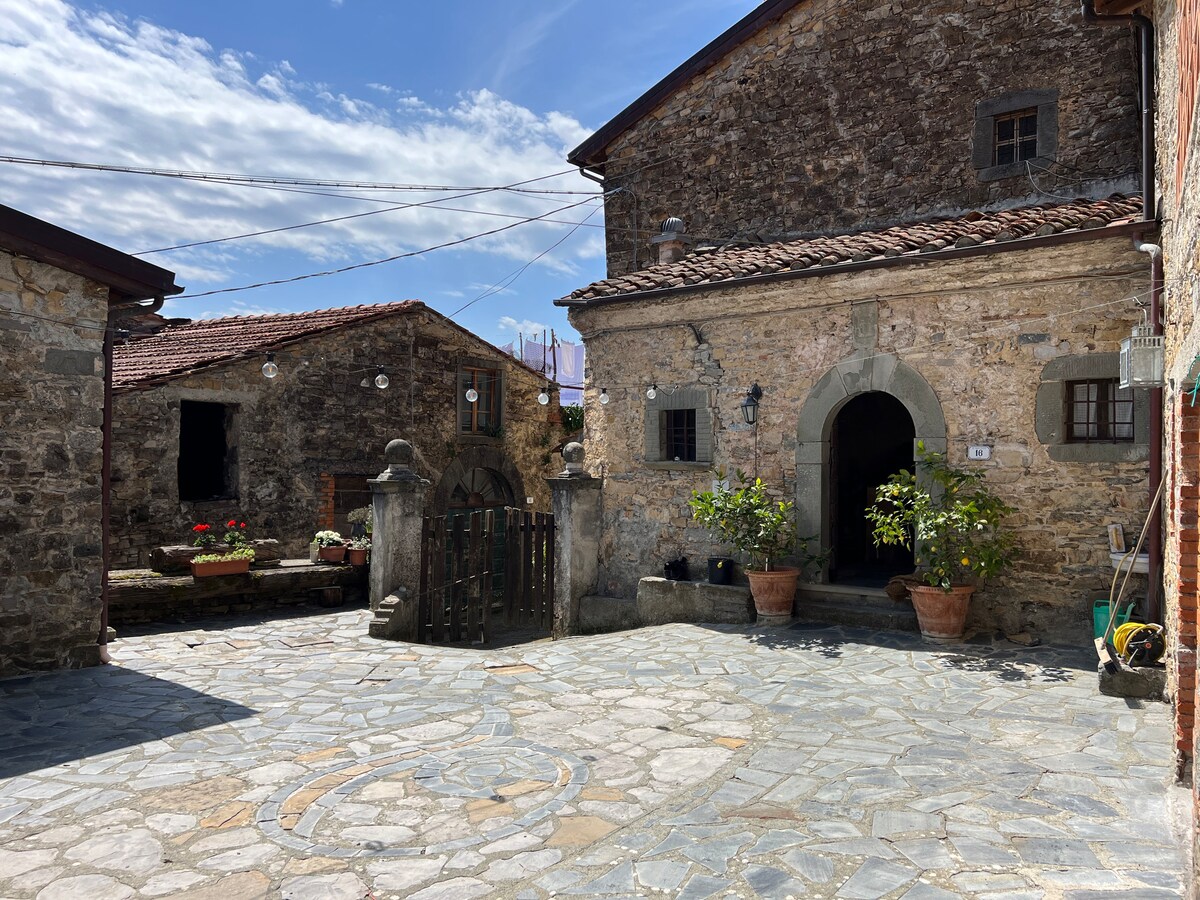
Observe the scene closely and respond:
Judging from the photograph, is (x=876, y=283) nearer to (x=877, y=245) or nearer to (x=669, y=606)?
(x=877, y=245)

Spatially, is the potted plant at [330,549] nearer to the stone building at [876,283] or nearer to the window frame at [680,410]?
the stone building at [876,283]

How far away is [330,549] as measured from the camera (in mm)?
10523

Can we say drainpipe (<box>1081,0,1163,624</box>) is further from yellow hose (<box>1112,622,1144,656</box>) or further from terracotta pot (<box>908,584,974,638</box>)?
terracotta pot (<box>908,584,974,638</box>)

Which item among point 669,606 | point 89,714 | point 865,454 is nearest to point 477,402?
point 865,454

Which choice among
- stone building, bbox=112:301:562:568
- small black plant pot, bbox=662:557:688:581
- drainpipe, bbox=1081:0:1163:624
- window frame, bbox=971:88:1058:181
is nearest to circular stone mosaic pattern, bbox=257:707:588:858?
small black plant pot, bbox=662:557:688:581

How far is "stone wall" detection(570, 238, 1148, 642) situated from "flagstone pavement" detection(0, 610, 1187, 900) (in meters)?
1.13

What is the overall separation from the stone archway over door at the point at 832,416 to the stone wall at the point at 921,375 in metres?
0.06

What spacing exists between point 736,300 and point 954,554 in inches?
133

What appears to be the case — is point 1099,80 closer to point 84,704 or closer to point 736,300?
point 736,300

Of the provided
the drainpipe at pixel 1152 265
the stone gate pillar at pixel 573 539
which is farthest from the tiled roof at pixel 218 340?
the drainpipe at pixel 1152 265

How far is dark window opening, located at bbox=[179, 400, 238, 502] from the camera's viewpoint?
12.8 m

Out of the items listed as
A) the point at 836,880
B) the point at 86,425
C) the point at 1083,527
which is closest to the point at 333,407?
the point at 86,425

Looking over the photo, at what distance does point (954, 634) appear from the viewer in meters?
7.17

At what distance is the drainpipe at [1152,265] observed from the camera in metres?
6.14
